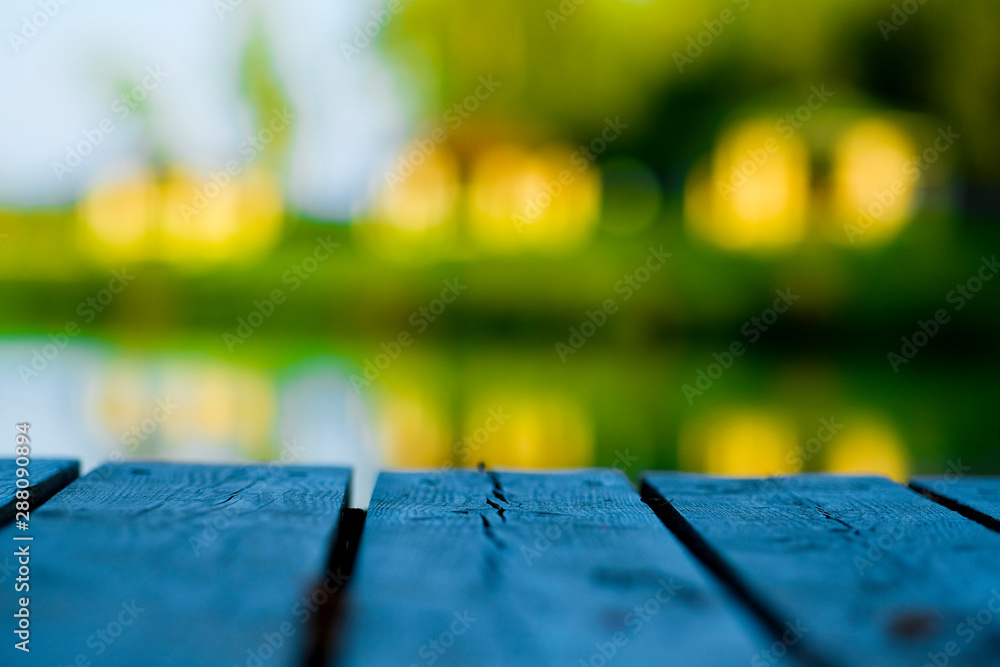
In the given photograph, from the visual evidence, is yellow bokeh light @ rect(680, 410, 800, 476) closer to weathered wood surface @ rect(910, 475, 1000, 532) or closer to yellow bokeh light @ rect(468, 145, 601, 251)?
weathered wood surface @ rect(910, 475, 1000, 532)

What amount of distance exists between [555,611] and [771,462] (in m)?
2.52

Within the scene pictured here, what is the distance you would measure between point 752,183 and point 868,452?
894 centimetres

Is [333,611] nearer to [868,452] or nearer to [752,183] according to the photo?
[868,452]

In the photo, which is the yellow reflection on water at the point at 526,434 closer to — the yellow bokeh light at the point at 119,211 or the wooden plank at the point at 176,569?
the wooden plank at the point at 176,569

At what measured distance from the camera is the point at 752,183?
11609 millimetres

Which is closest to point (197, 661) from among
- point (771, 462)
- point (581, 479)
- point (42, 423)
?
point (581, 479)

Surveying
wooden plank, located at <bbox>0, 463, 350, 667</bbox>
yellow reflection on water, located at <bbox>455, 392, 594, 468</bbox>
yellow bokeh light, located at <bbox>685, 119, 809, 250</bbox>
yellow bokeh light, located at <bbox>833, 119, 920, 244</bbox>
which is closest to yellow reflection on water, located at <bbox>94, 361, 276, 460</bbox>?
yellow reflection on water, located at <bbox>455, 392, 594, 468</bbox>

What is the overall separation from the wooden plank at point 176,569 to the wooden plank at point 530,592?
5 cm

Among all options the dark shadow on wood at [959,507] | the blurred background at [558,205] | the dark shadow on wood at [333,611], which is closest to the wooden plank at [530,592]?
the dark shadow on wood at [333,611]

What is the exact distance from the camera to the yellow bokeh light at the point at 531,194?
11000 millimetres

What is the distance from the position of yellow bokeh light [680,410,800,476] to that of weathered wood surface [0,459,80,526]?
6.60ft

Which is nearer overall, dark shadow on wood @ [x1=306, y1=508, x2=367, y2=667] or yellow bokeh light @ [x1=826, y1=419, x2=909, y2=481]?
dark shadow on wood @ [x1=306, y1=508, x2=367, y2=667]

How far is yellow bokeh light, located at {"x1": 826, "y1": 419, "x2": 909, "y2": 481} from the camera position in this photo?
294 centimetres

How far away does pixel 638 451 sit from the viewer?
3174 mm
